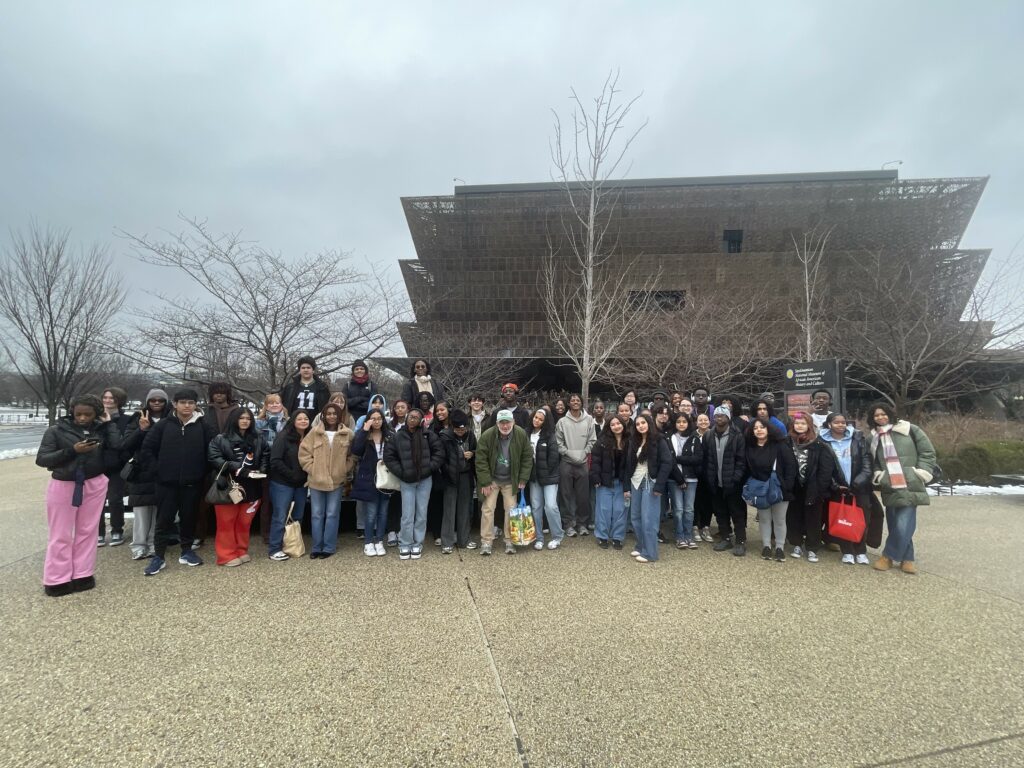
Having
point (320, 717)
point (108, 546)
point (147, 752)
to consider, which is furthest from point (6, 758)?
point (108, 546)

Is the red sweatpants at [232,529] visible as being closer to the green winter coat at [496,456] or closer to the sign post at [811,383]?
the green winter coat at [496,456]

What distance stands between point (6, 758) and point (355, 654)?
65.7 inches

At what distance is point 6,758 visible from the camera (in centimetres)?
226

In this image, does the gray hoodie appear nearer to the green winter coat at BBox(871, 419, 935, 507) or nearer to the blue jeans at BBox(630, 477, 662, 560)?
the blue jeans at BBox(630, 477, 662, 560)

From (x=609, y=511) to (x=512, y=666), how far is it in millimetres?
2990

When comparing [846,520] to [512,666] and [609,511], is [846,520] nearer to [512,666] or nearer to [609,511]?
[609,511]

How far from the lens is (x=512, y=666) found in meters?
3.10

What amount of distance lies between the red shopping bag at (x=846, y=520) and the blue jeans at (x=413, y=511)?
4.68 meters

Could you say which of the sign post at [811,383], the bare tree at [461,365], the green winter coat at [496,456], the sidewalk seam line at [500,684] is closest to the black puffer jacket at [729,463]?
the green winter coat at [496,456]

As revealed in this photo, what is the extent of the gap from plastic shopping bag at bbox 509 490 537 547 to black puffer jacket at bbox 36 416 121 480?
13.3 ft

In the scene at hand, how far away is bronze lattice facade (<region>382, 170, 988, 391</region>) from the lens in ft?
76.9

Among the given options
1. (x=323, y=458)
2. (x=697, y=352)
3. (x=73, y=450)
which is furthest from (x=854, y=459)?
(x=697, y=352)

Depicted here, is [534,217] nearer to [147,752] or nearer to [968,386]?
[968,386]

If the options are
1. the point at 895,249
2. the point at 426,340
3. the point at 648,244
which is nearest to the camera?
the point at 426,340
